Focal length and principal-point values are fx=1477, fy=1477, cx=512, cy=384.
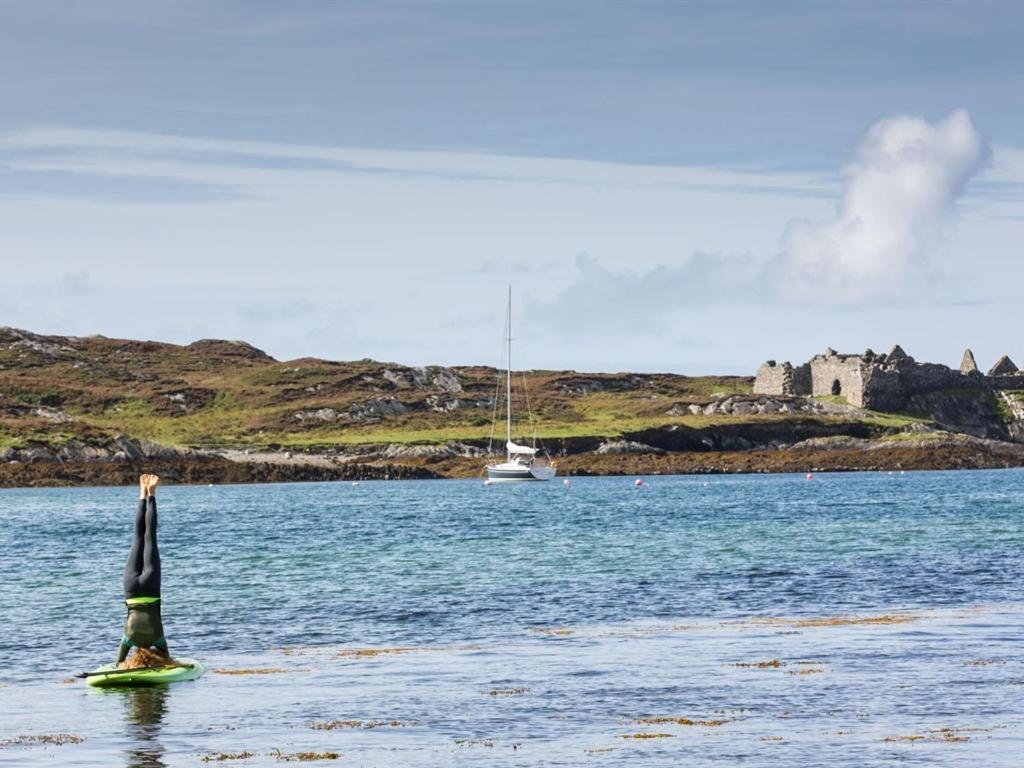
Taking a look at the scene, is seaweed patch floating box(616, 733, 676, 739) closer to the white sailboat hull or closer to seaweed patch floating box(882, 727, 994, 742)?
seaweed patch floating box(882, 727, 994, 742)

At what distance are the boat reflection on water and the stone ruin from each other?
16949 centimetres

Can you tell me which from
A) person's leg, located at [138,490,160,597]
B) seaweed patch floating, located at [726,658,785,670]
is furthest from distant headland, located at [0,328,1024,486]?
seaweed patch floating, located at [726,658,785,670]

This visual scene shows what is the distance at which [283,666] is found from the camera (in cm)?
2823

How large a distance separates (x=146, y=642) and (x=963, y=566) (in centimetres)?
2930

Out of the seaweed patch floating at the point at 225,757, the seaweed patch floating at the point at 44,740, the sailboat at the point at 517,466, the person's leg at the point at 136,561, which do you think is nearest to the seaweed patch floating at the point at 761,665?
the seaweed patch floating at the point at 225,757

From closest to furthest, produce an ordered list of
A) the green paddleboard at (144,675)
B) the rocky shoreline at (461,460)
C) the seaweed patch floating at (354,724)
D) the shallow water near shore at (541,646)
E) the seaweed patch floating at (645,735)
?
1. the shallow water near shore at (541,646)
2. the seaweed patch floating at (645,735)
3. the seaweed patch floating at (354,724)
4. the green paddleboard at (144,675)
5. the rocky shoreline at (461,460)

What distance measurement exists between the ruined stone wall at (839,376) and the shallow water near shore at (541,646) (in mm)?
119833

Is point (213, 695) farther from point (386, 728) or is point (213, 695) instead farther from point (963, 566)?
point (963, 566)

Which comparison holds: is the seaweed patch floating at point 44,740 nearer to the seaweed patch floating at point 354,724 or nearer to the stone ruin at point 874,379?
the seaweed patch floating at point 354,724

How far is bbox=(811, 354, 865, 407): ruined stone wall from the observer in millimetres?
187875

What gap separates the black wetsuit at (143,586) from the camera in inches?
1008

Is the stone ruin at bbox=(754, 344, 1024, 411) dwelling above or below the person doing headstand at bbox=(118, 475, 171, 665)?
above

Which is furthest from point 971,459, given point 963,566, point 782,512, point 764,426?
point 963,566

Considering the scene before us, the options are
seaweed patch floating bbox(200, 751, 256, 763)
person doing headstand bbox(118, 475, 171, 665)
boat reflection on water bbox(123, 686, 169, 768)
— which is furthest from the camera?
person doing headstand bbox(118, 475, 171, 665)
